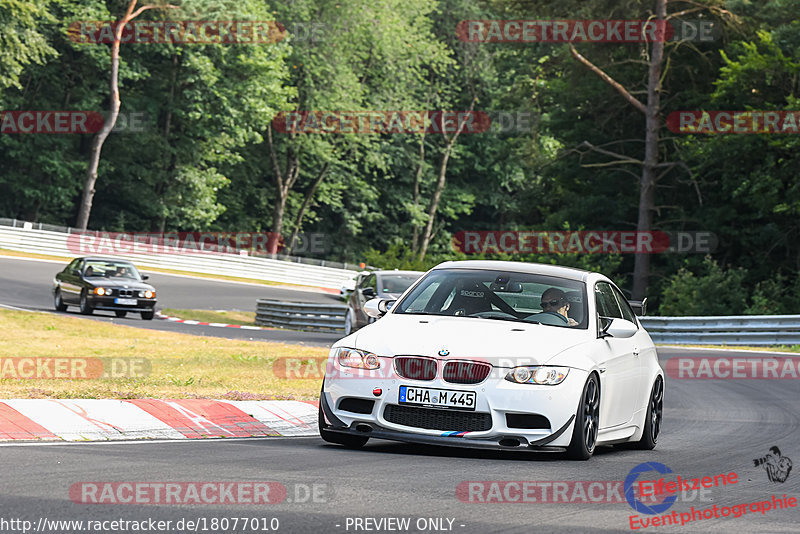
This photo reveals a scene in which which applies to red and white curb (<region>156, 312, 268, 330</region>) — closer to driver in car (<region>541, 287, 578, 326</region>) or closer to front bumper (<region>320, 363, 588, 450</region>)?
driver in car (<region>541, 287, 578, 326</region>)

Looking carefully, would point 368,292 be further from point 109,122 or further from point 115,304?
point 109,122

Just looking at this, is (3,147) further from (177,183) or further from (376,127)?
(376,127)

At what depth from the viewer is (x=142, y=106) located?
62875 millimetres

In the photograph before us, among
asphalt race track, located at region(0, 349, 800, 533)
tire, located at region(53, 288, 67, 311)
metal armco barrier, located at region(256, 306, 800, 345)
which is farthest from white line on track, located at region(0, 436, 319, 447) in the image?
tire, located at region(53, 288, 67, 311)

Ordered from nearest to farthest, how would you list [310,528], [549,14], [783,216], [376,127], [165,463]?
[310,528], [165,463], [783,216], [549,14], [376,127]

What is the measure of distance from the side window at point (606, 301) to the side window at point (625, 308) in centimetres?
8

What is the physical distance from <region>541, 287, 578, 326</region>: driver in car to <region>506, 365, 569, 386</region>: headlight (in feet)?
3.72

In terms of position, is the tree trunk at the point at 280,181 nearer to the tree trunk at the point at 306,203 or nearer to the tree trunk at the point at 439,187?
the tree trunk at the point at 306,203

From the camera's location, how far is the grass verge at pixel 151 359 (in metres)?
12.6

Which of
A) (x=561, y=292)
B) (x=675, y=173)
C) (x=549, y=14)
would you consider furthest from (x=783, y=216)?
(x=561, y=292)

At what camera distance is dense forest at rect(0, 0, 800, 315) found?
4131 centimetres

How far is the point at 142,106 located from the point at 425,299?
54.5 m

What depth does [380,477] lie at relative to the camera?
7984mm

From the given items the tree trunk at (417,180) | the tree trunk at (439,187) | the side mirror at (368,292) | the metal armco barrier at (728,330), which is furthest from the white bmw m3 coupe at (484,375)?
the tree trunk at (439,187)
